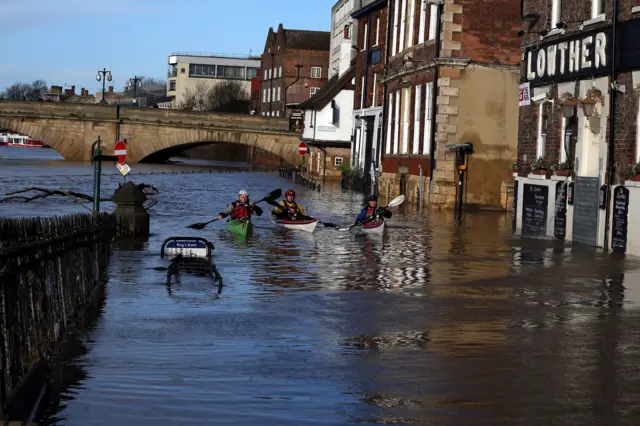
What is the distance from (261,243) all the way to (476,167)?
661 inches

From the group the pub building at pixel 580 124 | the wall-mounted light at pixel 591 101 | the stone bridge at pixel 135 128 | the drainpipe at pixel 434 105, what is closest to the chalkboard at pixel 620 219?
the pub building at pixel 580 124

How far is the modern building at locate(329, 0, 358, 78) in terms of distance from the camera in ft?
285

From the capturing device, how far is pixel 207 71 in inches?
7003

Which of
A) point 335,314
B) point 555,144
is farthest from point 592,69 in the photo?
point 335,314

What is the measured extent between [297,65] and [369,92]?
6473 centimetres

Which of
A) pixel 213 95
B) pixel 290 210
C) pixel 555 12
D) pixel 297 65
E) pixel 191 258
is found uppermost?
pixel 297 65

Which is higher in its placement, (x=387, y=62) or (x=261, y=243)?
(x=387, y=62)

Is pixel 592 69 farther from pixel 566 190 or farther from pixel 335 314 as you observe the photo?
pixel 335 314

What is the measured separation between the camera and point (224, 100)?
169250 millimetres

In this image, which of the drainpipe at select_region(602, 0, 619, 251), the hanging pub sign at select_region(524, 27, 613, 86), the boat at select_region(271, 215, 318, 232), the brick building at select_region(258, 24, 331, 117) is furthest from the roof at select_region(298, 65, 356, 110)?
the brick building at select_region(258, 24, 331, 117)

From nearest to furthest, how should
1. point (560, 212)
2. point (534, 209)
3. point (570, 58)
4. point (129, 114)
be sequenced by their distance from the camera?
1. point (570, 58)
2. point (560, 212)
3. point (534, 209)
4. point (129, 114)

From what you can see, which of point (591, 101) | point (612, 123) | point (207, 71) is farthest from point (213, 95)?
point (612, 123)

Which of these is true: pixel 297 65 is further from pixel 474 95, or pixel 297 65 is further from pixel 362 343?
pixel 362 343

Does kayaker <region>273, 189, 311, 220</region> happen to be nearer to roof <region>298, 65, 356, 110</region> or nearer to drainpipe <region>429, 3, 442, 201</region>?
drainpipe <region>429, 3, 442, 201</region>
